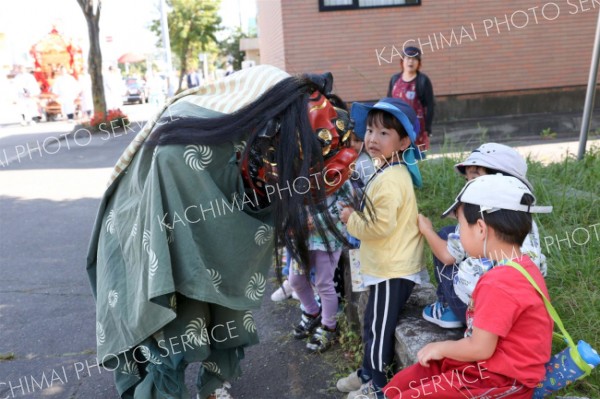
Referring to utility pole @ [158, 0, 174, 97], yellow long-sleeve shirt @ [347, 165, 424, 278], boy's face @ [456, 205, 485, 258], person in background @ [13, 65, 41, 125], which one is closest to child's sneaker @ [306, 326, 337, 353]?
yellow long-sleeve shirt @ [347, 165, 424, 278]

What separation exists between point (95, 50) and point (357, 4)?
8.13m

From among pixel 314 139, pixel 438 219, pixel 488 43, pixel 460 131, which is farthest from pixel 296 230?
pixel 488 43

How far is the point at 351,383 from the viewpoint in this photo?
8.93 ft

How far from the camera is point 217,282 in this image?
6.12 feet

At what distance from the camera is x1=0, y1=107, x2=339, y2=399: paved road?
2912mm

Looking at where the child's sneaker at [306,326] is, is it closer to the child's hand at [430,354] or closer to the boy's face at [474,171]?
the boy's face at [474,171]

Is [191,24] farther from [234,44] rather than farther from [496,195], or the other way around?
[496,195]

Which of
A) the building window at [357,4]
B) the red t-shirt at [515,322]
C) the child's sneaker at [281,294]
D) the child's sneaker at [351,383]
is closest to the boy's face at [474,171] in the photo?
the red t-shirt at [515,322]

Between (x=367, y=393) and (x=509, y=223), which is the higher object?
(x=509, y=223)

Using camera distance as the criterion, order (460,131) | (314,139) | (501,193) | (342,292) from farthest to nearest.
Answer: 1. (460,131)
2. (342,292)
3. (501,193)
4. (314,139)

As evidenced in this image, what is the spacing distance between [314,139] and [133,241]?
0.72 m

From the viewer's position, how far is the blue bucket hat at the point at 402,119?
2.43m

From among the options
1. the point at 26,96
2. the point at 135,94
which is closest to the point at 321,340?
the point at 26,96

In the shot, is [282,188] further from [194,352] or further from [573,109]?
[573,109]
